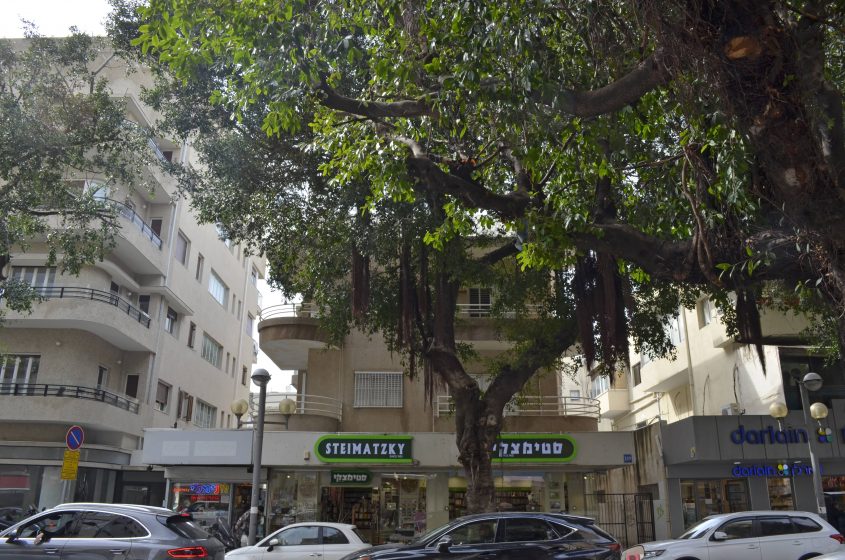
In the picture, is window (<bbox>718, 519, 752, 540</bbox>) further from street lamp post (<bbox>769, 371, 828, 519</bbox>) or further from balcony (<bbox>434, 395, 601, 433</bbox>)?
balcony (<bbox>434, 395, 601, 433</bbox>)

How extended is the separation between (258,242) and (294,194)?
6.02ft

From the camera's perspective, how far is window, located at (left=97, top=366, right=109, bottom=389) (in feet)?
97.8

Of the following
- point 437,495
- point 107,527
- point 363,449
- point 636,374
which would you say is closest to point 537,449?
point 437,495

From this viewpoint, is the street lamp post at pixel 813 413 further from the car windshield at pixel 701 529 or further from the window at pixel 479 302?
the window at pixel 479 302

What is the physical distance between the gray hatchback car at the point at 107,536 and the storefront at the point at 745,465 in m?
15.2

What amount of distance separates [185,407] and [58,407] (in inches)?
335

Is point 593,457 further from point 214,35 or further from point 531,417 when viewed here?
point 214,35

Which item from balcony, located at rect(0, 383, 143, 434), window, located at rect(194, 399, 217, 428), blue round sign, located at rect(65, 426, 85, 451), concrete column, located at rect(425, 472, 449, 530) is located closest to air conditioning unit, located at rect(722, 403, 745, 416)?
concrete column, located at rect(425, 472, 449, 530)

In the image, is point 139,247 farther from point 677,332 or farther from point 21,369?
point 677,332

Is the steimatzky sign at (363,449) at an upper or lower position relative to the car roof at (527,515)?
upper

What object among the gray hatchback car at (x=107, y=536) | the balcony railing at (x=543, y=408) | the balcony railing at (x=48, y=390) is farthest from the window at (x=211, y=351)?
the gray hatchback car at (x=107, y=536)

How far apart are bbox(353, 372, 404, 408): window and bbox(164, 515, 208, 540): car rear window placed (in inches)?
585

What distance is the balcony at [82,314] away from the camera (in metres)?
27.4

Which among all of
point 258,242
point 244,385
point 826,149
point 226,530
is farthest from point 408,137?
point 244,385
